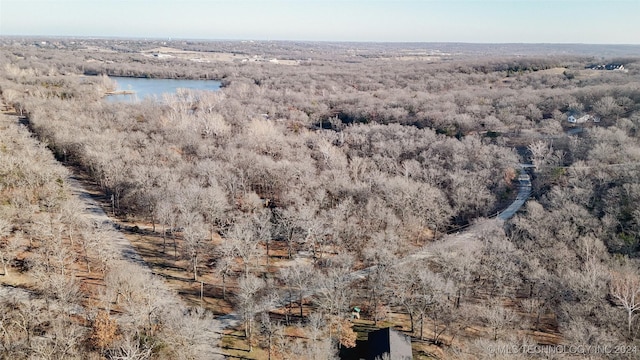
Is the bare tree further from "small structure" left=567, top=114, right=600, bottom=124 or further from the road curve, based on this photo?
"small structure" left=567, top=114, right=600, bottom=124

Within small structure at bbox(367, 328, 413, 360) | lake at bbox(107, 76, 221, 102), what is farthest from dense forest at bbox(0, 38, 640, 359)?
lake at bbox(107, 76, 221, 102)

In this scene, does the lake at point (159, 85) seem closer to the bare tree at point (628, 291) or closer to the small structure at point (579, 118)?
the small structure at point (579, 118)

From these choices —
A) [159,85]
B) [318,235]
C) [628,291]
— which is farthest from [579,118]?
[159,85]

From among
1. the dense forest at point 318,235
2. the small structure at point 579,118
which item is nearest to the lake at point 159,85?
the dense forest at point 318,235

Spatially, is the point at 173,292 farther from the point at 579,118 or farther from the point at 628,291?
the point at 579,118

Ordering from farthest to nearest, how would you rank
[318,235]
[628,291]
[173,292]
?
[318,235]
[173,292]
[628,291]

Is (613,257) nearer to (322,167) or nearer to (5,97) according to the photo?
(322,167)

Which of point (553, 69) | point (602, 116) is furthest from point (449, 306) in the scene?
point (553, 69)
